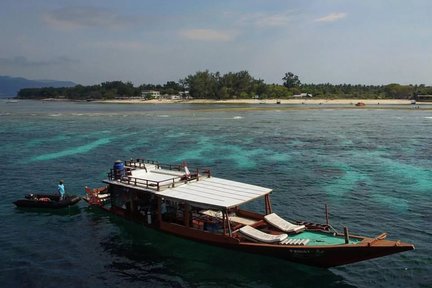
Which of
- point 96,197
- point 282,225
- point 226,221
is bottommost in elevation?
point 96,197

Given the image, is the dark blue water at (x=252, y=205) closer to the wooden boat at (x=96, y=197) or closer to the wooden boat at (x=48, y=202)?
the wooden boat at (x=48, y=202)

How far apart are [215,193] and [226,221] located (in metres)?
1.83

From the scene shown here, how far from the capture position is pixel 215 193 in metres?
25.6

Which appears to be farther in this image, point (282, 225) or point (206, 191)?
point (206, 191)

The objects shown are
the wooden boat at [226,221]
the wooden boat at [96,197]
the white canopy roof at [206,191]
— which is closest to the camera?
the wooden boat at [226,221]

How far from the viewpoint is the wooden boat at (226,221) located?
70.3 ft

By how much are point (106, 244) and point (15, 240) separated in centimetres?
643

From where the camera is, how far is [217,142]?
70875 mm

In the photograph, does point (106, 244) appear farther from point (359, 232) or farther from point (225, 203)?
point (359, 232)

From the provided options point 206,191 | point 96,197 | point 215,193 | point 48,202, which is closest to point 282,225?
point 215,193

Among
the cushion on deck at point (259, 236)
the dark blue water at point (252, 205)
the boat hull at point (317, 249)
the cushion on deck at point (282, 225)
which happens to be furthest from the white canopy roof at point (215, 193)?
the dark blue water at point (252, 205)

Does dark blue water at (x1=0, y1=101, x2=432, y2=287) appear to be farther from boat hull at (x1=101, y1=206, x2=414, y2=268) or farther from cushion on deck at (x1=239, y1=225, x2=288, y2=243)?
cushion on deck at (x1=239, y1=225, x2=288, y2=243)

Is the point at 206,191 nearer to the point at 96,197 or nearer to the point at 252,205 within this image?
the point at 252,205

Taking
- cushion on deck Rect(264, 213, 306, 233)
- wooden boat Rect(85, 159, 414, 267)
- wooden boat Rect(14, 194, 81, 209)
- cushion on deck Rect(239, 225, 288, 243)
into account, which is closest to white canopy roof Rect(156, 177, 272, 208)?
wooden boat Rect(85, 159, 414, 267)
